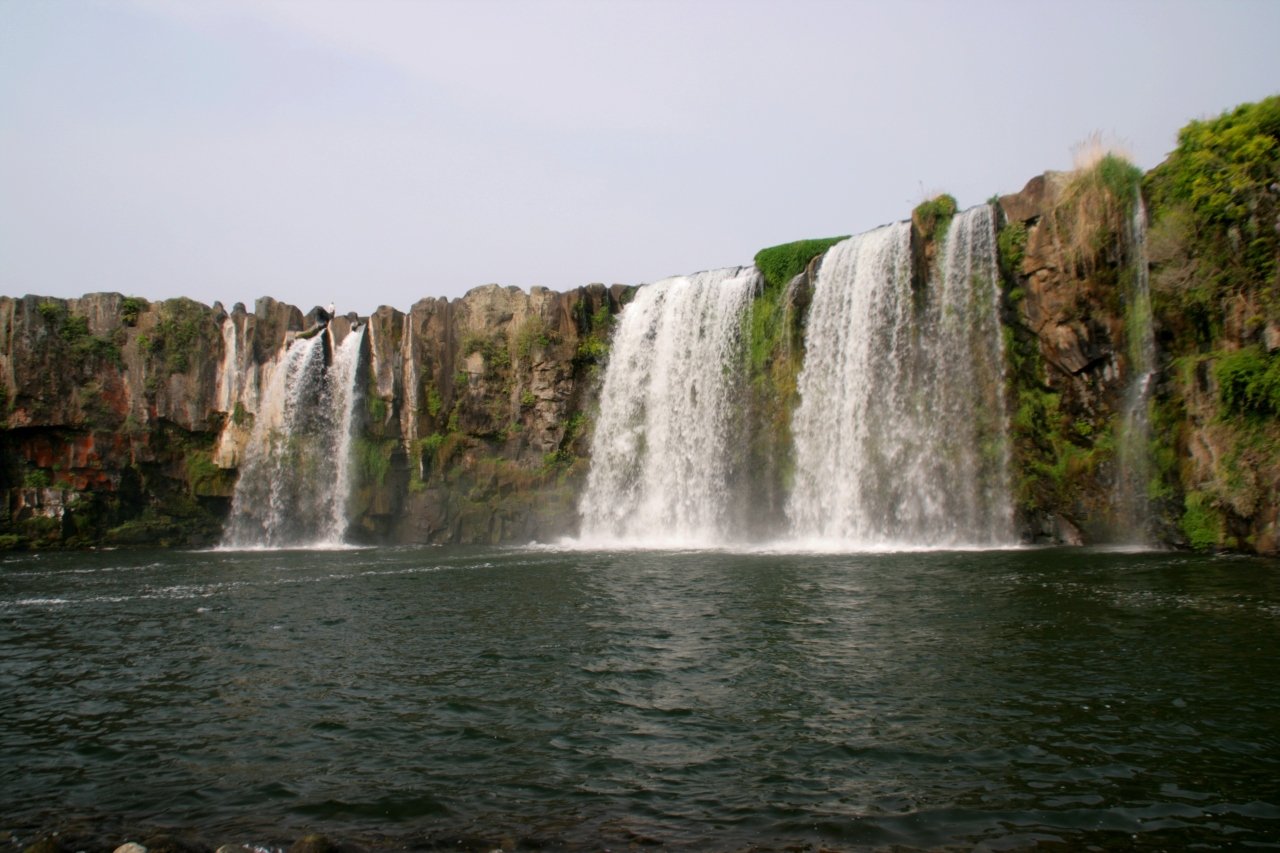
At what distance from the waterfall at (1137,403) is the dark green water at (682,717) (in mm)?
5517

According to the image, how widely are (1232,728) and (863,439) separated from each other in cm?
1795

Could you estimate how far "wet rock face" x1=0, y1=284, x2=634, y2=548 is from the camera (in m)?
33.8

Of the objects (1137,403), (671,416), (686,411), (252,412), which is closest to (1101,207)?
(1137,403)

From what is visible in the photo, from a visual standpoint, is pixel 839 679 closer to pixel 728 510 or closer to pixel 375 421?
pixel 728 510

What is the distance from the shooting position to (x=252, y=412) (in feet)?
120

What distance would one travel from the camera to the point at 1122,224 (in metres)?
20.6

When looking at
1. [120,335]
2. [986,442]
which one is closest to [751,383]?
[986,442]

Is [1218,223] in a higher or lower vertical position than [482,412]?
higher

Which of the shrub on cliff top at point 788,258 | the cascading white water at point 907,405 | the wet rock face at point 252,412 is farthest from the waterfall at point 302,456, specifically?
the cascading white water at point 907,405

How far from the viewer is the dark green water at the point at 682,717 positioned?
5.48 m

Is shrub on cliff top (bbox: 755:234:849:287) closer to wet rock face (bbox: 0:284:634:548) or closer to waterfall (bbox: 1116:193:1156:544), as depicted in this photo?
wet rock face (bbox: 0:284:634:548)

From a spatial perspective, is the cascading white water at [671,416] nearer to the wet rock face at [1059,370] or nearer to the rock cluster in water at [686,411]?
the rock cluster in water at [686,411]

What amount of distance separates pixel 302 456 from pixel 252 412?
3.75 metres

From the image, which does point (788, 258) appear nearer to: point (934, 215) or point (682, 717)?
point (934, 215)
